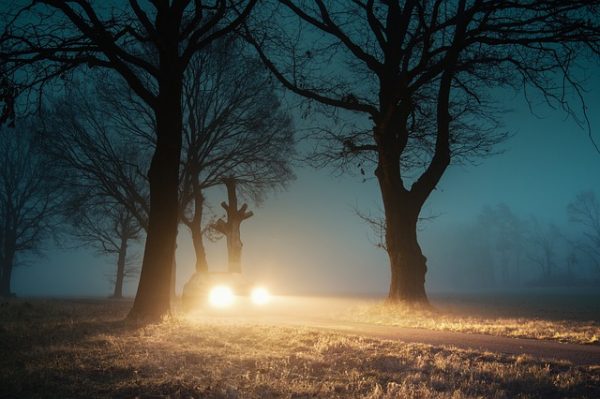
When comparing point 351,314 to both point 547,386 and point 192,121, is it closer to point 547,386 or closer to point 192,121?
point 547,386

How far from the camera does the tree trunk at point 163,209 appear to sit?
10.2m

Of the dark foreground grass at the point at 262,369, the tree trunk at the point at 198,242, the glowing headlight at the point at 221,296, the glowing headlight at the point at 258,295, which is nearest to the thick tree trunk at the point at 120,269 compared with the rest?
the tree trunk at the point at 198,242

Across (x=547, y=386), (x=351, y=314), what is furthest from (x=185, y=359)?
(x=351, y=314)

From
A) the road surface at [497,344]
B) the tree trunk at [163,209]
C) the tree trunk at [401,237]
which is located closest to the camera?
the road surface at [497,344]

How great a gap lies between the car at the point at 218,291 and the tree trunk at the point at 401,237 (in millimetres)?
6005

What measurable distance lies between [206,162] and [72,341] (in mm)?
16685

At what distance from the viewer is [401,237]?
46.7 feet

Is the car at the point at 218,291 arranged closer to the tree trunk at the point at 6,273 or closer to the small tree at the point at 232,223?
the small tree at the point at 232,223

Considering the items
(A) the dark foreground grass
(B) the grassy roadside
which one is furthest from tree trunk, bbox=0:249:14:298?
(A) the dark foreground grass

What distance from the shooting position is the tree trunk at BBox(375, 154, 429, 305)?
542 inches

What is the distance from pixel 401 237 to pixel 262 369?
32.5 ft

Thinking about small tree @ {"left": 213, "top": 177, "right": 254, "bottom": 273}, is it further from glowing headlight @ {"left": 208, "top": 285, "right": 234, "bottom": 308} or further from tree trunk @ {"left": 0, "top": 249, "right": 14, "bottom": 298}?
tree trunk @ {"left": 0, "top": 249, "right": 14, "bottom": 298}

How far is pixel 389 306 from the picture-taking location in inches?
527

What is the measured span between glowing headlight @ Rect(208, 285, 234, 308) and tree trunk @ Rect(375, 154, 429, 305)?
6.53 metres
